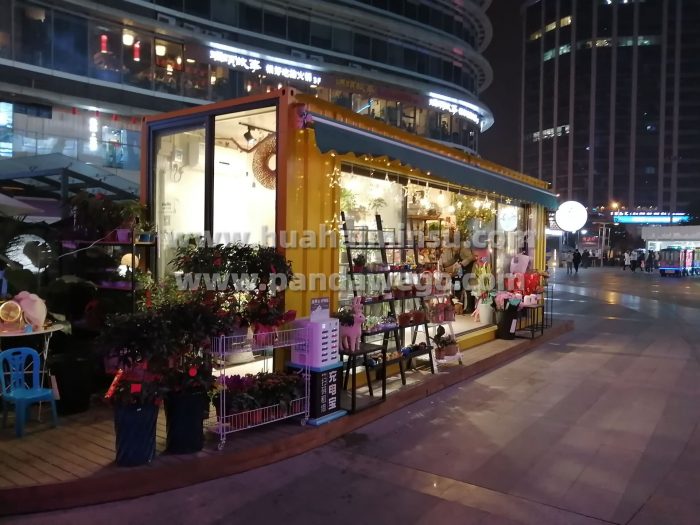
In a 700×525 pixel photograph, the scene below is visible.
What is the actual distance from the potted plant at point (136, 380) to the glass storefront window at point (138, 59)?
2424cm

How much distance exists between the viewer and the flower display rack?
4.54 metres

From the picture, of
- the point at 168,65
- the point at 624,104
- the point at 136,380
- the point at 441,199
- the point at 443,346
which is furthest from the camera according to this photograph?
the point at 624,104

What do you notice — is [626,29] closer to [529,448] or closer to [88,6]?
[88,6]

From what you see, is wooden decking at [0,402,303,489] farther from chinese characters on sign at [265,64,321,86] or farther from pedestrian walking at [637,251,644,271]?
pedestrian walking at [637,251,644,271]

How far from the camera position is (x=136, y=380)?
404cm

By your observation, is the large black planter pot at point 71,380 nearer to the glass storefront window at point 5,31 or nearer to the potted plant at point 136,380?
the potted plant at point 136,380

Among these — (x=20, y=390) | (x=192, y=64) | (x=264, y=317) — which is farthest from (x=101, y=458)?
(x=192, y=64)

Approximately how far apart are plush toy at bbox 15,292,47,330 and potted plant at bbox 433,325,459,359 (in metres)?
4.90

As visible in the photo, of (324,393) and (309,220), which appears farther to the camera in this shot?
(309,220)

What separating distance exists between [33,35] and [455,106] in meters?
28.2

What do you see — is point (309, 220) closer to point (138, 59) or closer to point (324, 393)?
point (324, 393)

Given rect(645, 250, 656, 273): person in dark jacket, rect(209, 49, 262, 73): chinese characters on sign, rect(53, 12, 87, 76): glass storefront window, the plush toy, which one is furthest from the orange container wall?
rect(645, 250, 656, 273): person in dark jacket

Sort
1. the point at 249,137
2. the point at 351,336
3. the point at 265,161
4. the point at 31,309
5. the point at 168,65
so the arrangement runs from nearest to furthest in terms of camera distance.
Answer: the point at 31,309
the point at 351,336
the point at 265,161
the point at 249,137
the point at 168,65

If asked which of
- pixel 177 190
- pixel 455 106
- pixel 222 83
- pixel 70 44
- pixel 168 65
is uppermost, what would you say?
pixel 455 106
